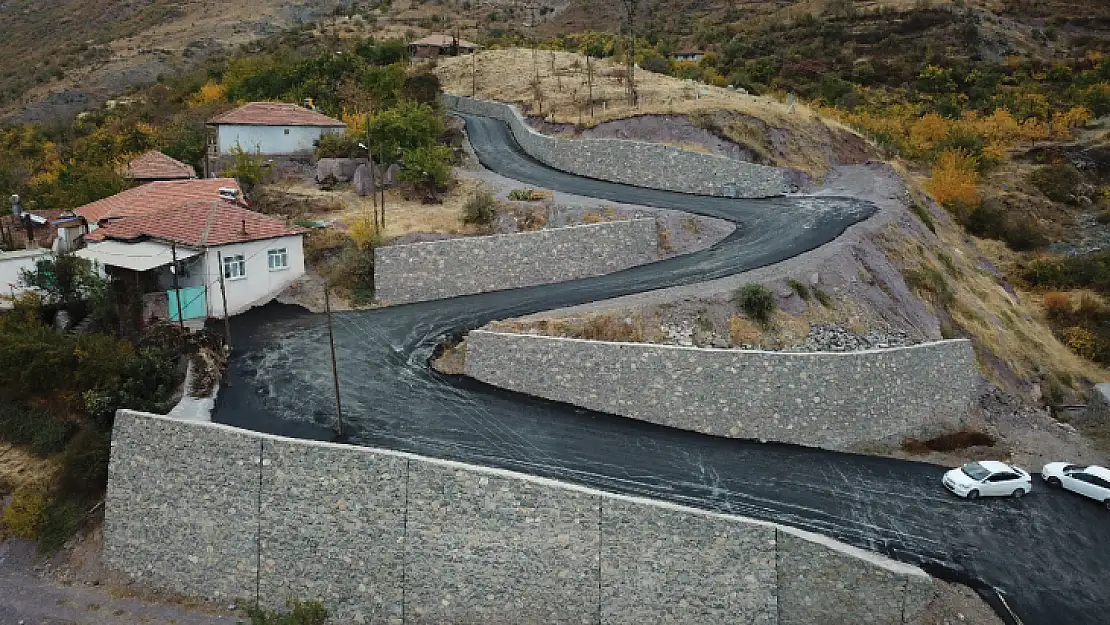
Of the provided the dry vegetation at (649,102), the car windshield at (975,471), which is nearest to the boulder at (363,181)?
the dry vegetation at (649,102)

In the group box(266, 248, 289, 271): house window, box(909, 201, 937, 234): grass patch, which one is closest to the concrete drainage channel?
box(266, 248, 289, 271): house window

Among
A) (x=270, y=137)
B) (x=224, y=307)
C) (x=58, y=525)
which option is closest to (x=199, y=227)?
(x=224, y=307)

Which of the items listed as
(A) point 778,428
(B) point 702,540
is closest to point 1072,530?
(A) point 778,428

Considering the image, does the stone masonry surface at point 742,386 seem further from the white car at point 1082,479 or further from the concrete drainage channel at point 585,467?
the white car at point 1082,479

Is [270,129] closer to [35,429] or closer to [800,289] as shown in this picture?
[35,429]

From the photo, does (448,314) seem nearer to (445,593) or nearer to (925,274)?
(445,593)

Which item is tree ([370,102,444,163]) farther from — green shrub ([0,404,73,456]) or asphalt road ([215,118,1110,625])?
green shrub ([0,404,73,456])
